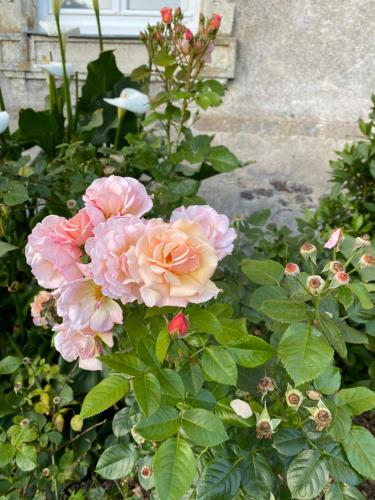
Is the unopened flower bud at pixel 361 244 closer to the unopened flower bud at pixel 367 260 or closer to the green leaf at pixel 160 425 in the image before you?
the unopened flower bud at pixel 367 260

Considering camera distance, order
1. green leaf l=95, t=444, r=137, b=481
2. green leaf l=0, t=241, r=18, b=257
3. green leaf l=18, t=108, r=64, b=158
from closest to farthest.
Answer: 1. green leaf l=95, t=444, r=137, b=481
2. green leaf l=0, t=241, r=18, b=257
3. green leaf l=18, t=108, r=64, b=158

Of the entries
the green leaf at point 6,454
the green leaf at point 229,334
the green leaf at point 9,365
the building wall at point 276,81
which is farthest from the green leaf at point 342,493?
the building wall at point 276,81

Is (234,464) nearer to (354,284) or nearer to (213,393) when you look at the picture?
(213,393)

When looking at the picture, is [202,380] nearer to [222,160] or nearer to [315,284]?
[315,284]

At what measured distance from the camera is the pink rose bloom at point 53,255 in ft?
2.58

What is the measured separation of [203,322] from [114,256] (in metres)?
0.20

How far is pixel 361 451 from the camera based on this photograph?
0.78 meters

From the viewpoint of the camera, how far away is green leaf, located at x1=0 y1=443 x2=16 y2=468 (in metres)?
1.08

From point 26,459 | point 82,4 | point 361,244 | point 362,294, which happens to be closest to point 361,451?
point 362,294

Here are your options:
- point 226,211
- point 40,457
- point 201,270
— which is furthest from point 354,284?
point 226,211

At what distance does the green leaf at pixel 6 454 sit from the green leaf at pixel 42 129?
1.32 metres

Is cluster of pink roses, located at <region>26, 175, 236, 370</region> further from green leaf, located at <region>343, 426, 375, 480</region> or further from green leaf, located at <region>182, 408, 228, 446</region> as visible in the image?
green leaf, located at <region>343, 426, 375, 480</region>

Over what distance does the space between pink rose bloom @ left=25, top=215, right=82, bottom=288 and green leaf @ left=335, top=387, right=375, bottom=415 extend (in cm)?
54

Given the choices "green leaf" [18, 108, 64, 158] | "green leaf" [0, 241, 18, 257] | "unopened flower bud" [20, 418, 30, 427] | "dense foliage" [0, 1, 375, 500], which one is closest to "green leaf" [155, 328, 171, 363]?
"dense foliage" [0, 1, 375, 500]
